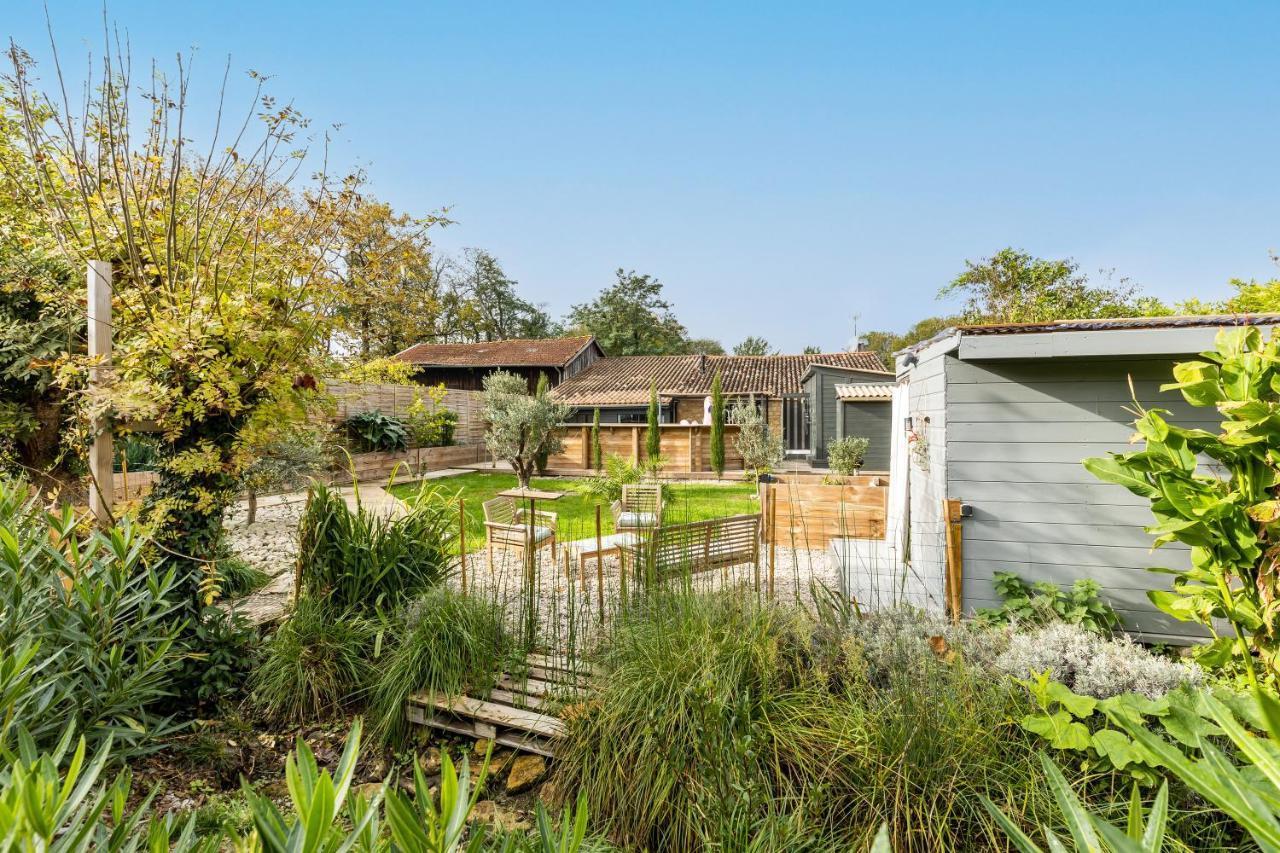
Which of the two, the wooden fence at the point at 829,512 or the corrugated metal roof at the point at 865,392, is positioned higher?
the corrugated metal roof at the point at 865,392

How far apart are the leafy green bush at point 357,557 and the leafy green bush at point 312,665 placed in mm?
155

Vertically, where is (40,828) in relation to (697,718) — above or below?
above

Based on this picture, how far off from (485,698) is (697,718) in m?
1.33

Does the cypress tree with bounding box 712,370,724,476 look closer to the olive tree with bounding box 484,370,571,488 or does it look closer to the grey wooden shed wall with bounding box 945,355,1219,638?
the olive tree with bounding box 484,370,571,488

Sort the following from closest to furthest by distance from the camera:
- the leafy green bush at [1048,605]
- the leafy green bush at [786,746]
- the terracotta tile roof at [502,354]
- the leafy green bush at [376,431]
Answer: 1. the leafy green bush at [786,746]
2. the leafy green bush at [1048,605]
3. the leafy green bush at [376,431]
4. the terracotta tile roof at [502,354]

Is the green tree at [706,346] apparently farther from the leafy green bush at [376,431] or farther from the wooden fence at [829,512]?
the wooden fence at [829,512]

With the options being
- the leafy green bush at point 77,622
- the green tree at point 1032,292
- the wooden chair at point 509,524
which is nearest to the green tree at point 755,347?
the green tree at point 1032,292

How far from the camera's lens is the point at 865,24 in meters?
7.62

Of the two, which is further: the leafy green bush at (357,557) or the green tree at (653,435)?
the green tree at (653,435)

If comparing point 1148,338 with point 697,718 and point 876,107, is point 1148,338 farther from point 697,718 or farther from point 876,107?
point 876,107

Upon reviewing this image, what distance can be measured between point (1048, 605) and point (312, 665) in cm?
460

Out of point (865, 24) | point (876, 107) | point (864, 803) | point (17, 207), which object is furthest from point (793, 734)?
point (876, 107)

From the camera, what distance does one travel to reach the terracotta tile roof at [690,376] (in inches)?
782

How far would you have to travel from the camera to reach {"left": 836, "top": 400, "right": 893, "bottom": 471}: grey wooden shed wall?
12023 millimetres
